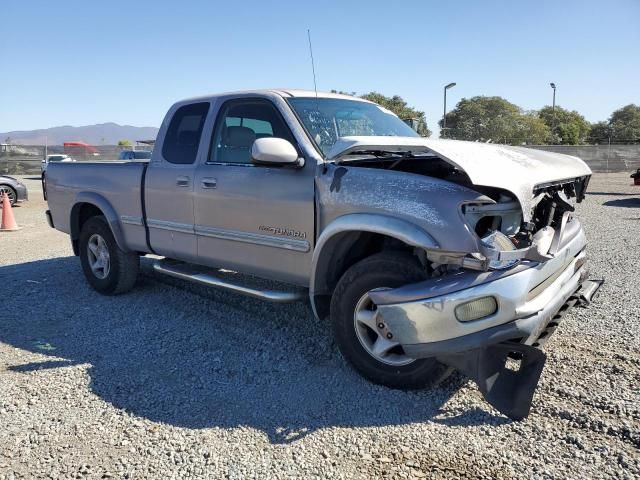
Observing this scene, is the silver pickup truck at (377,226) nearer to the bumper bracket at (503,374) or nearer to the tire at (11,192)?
the bumper bracket at (503,374)

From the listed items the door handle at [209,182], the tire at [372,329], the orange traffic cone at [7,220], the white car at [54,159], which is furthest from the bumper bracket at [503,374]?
the orange traffic cone at [7,220]

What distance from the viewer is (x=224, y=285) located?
14.7 ft

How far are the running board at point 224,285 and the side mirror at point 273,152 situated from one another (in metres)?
A: 1.01

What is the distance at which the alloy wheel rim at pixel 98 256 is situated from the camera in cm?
586

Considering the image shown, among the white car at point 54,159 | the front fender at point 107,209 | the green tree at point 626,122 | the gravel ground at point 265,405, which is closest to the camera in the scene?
the gravel ground at point 265,405

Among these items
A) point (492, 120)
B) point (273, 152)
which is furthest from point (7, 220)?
point (492, 120)

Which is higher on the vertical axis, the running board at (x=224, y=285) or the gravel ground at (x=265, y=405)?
the running board at (x=224, y=285)

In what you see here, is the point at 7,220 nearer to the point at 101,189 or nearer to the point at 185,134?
the point at 101,189

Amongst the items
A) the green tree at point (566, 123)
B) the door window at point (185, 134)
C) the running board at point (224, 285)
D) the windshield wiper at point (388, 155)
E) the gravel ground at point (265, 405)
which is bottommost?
the gravel ground at point (265, 405)

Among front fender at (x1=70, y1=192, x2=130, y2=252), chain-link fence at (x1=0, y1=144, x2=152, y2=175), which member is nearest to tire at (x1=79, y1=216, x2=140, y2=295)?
front fender at (x1=70, y1=192, x2=130, y2=252)

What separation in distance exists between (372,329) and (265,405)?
2.78 feet

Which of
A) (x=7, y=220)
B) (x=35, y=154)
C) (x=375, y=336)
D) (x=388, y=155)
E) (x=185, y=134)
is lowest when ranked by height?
(x=7, y=220)

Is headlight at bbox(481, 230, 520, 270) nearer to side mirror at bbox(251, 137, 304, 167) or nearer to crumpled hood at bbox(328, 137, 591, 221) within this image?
crumpled hood at bbox(328, 137, 591, 221)

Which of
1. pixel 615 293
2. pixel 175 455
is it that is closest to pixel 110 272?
pixel 175 455
